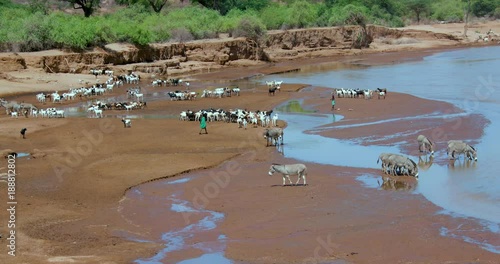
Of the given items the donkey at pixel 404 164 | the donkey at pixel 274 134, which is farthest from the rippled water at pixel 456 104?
the donkey at pixel 274 134

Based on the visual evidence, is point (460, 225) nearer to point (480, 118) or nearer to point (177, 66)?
point (480, 118)

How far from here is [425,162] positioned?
981 inches

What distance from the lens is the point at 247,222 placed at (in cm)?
1814

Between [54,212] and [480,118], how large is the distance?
21712mm

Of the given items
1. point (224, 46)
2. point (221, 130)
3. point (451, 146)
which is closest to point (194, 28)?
point (224, 46)

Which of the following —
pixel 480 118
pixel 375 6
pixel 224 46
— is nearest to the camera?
pixel 480 118

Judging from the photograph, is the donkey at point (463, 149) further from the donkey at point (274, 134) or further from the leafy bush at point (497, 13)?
the leafy bush at point (497, 13)

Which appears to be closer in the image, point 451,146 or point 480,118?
point 451,146

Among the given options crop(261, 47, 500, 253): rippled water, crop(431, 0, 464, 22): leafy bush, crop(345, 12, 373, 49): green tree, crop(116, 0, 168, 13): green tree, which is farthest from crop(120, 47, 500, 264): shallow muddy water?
crop(431, 0, 464, 22): leafy bush

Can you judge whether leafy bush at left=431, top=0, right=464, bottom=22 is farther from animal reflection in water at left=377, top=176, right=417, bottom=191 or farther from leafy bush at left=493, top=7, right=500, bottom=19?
animal reflection in water at left=377, top=176, right=417, bottom=191

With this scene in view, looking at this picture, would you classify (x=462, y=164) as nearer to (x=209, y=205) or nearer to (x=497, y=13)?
(x=209, y=205)

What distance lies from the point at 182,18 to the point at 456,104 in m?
41.1

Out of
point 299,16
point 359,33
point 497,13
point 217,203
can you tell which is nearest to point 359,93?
point 217,203

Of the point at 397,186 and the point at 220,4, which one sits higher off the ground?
the point at 220,4
